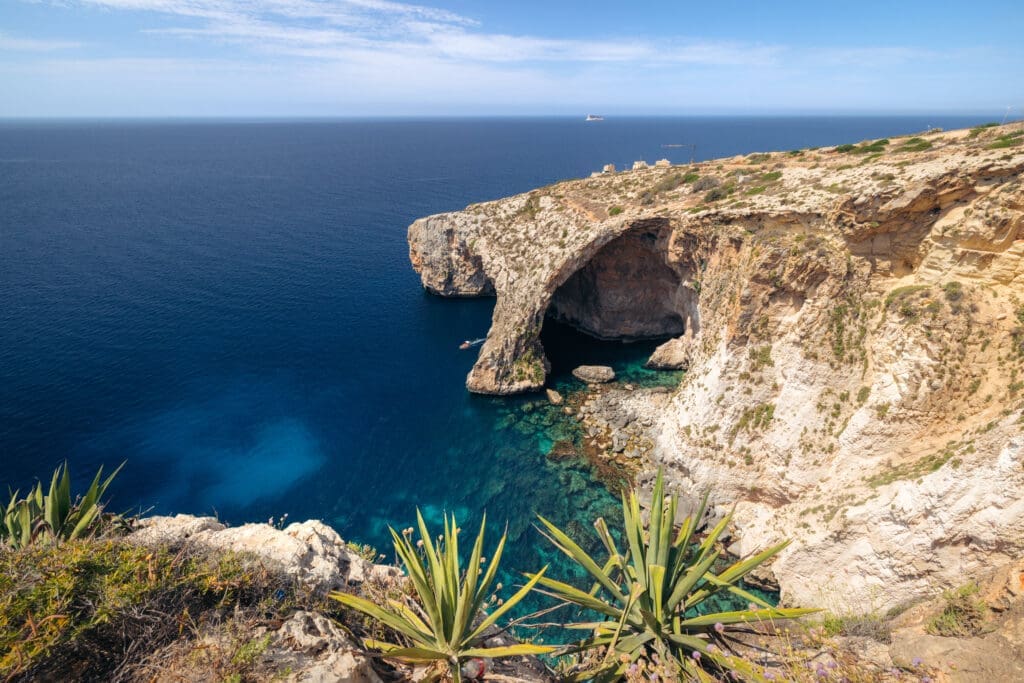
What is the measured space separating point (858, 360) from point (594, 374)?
17930 mm

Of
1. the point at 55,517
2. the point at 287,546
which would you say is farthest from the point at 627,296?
the point at 55,517

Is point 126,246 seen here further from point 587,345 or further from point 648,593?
point 648,593

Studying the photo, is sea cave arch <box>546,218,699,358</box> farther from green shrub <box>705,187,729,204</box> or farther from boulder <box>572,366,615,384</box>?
boulder <box>572,366,615,384</box>

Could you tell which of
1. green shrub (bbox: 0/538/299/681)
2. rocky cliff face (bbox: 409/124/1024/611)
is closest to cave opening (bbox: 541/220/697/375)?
rocky cliff face (bbox: 409/124/1024/611)

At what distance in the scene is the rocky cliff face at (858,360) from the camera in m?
16.5

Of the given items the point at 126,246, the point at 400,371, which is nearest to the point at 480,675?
the point at 400,371

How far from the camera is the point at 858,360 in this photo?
2120 cm

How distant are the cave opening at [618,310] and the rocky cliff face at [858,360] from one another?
4.92 m

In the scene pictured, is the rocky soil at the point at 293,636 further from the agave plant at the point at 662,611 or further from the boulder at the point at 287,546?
the agave plant at the point at 662,611

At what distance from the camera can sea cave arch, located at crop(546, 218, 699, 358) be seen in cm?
3903

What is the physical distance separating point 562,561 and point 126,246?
7502cm

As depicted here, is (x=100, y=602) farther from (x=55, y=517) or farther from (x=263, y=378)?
(x=263, y=378)

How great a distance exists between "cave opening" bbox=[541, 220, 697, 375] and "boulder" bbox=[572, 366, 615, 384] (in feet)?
5.28

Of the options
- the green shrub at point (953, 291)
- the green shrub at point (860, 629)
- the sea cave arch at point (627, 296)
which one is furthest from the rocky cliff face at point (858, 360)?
the green shrub at point (860, 629)
